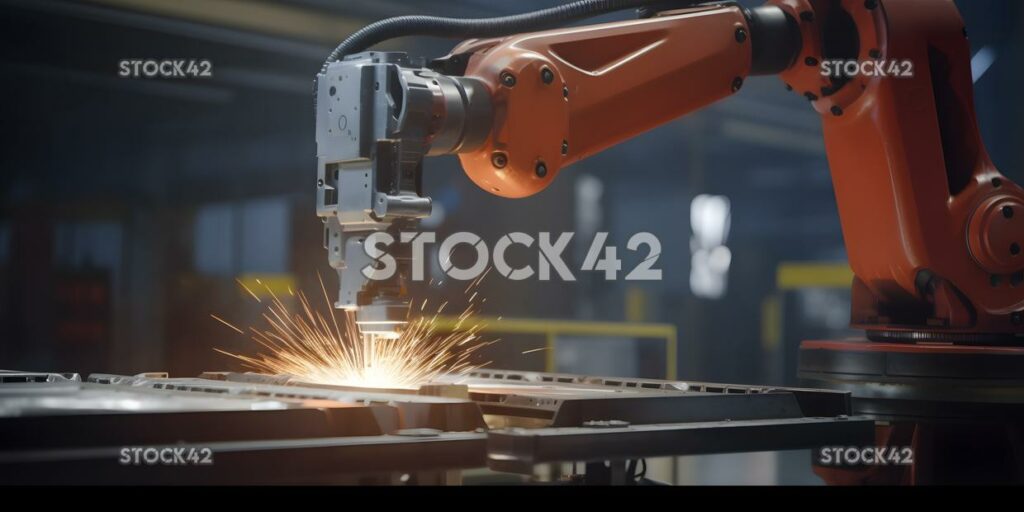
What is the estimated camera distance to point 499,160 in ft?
8.86

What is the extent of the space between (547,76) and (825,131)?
1.32 m

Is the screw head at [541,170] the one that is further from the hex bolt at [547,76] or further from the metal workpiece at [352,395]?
the metal workpiece at [352,395]

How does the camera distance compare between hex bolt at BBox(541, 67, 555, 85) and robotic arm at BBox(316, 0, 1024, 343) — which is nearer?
robotic arm at BBox(316, 0, 1024, 343)

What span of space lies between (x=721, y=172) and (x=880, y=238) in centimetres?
682

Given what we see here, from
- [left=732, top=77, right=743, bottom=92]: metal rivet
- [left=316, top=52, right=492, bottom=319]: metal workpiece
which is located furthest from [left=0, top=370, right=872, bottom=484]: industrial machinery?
[left=732, top=77, right=743, bottom=92]: metal rivet

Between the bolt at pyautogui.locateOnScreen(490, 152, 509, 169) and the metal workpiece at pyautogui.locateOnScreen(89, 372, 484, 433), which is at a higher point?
the bolt at pyautogui.locateOnScreen(490, 152, 509, 169)

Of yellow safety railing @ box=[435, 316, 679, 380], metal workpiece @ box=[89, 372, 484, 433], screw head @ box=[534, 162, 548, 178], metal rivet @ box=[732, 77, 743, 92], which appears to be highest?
metal rivet @ box=[732, 77, 743, 92]

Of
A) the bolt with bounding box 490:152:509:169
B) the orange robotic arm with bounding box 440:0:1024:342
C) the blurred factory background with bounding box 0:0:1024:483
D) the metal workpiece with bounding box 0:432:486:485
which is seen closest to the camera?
the metal workpiece with bounding box 0:432:486:485

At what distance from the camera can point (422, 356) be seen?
3348mm

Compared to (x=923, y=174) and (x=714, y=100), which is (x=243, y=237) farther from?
(x=923, y=174)

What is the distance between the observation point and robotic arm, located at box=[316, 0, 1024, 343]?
2.46 m

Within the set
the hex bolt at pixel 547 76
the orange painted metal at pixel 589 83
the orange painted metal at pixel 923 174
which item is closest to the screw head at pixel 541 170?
the orange painted metal at pixel 589 83

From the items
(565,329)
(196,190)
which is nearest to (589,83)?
(196,190)

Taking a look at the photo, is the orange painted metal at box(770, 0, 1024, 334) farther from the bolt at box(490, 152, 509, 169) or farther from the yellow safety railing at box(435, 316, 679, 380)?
the yellow safety railing at box(435, 316, 679, 380)
